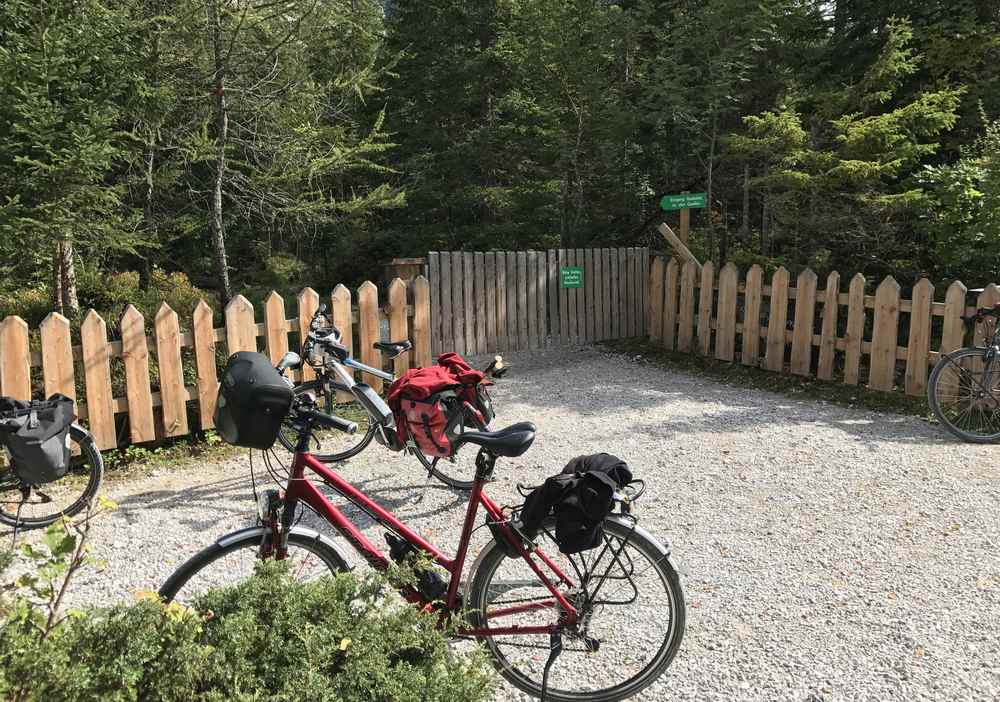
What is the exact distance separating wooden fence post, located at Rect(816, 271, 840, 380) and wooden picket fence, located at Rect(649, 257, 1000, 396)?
11 millimetres

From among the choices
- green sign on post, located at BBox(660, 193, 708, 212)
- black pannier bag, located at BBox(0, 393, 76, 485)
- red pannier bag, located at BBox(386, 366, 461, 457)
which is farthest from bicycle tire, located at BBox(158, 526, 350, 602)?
green sign on post, located at BBox(660, 193, 708, 212)

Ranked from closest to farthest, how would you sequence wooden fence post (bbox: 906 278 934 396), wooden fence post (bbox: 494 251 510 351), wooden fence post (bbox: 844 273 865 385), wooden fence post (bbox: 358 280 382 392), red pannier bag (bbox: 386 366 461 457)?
red pannier bag (bbox: 386 366 461 457) → wooden fence post (bbox: 358 280 382 392) → wooden fence post (bbox: 906 278 934 396) → wooden fence post (bbox: 844 273 865 385) → wooden fence post (bbox: 494 251 510 351)

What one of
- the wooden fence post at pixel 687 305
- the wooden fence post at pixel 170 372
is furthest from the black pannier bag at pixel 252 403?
the wooden fence post at pixel 687 305

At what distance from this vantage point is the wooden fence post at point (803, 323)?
330 inches

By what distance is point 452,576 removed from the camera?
2912 mm

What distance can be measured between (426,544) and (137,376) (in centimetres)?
396

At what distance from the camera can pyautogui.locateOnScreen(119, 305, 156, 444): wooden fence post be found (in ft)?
19.2

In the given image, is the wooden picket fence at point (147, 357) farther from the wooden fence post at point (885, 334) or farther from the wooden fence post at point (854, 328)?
the wooden fence post at point (885, 334)

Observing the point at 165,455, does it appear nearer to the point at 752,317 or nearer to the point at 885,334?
the point at 752,317

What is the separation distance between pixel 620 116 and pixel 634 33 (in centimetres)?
170

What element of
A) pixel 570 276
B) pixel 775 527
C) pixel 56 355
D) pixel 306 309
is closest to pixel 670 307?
pixel 570 276

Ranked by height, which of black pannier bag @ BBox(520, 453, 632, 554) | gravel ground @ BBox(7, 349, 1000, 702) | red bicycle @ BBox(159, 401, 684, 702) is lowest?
gravel ground @ BBox(7, 349, 1000, 702)

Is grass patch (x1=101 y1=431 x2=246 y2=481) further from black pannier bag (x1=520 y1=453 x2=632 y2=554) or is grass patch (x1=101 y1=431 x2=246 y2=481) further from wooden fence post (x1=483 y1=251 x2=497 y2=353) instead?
wooden fence post (x1=483 y1=251 x2=497 y2=353)

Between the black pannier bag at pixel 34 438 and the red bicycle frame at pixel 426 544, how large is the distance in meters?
2.24
